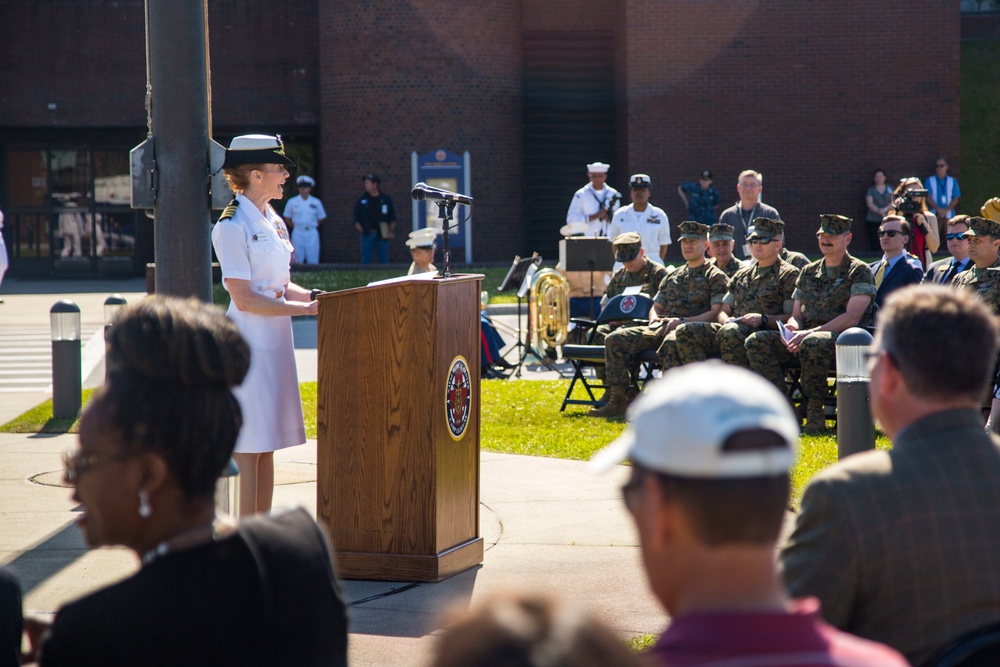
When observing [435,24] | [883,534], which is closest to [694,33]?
[435,24]

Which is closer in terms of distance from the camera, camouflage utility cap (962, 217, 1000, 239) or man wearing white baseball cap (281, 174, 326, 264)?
camouflage utility cap (962, 217, 1000, 239)

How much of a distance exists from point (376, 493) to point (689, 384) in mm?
3885

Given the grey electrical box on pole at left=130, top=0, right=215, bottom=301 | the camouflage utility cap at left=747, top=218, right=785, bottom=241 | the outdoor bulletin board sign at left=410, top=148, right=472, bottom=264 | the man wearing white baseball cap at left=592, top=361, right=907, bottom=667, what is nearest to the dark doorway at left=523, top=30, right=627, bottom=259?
the outdoor bulletin board sign at left=410, top=148, right=472, bottom=264

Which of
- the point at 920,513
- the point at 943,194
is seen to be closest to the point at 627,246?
the point at 920,513

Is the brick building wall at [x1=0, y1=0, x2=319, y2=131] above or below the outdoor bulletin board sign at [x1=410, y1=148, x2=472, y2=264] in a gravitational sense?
above

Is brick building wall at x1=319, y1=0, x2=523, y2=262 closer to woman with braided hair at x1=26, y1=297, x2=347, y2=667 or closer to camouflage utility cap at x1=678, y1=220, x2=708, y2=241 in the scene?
camouflage utility cap at x1=678, y1=220, x2=708, y2=241

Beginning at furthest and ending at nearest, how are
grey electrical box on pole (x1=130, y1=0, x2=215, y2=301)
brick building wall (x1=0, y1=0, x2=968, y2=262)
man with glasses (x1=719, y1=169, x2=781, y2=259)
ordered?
1. brick building wall (x1=0, y1=0, x2=968, y2=262)
2. man with glasses (x1=719, y1=169, x2=781, y2=259)
3. grey electrical box on pole (x1=130, y1=0, x2=215, y2=301)

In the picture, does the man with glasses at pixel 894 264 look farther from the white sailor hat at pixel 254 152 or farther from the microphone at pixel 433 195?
the white sailor hat at pixel 254 152

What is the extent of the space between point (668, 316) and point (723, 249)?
766 mm

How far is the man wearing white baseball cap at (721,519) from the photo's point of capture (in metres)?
1.56

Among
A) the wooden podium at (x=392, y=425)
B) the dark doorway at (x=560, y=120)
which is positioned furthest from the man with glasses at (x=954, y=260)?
the dark doorway at (x=560, y=120)

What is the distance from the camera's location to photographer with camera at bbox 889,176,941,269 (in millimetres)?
13570

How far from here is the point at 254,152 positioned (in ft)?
17.1

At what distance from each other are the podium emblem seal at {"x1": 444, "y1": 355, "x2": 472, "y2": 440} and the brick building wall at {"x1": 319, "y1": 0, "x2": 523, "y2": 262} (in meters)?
23.0
